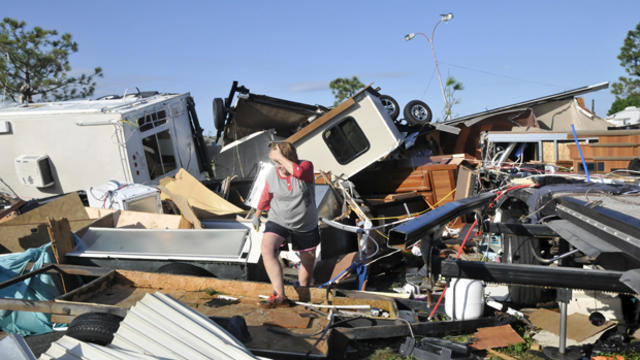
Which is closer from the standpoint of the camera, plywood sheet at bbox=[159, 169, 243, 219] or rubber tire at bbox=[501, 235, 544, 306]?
rubber tire at bbox=[501, 235, 544, 306]

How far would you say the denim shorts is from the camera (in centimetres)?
467

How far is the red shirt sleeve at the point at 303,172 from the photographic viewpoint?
462 cm

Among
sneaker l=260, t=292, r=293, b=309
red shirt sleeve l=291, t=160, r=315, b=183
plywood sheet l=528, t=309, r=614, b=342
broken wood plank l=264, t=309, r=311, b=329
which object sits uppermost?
red shirt sleeve l=291, t=160, r=315, b=183

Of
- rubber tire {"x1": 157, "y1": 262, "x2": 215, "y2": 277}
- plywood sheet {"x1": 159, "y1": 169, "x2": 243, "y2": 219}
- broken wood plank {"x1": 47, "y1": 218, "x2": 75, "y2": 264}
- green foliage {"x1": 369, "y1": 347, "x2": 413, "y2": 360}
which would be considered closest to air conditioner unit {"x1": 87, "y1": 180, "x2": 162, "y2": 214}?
plywood sheet {"x1": 159, "y1": 169, "x2": 243, "y2": 219}

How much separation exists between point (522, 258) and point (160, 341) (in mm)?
3627

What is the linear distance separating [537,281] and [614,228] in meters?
0.62

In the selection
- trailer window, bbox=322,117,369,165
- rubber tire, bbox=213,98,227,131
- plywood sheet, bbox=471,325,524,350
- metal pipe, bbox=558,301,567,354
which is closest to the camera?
metal pipe, bbox=558,301,567,354

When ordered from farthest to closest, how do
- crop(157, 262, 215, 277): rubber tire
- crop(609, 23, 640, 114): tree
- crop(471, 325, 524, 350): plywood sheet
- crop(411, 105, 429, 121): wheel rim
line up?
crop(609, 23, 640, 114): tree < crop(411, 105, 429, 121): wheel rim < crop(157, 262, 215, 277): rubber tire < crop(471, 325, 524, 350): plywood sheet

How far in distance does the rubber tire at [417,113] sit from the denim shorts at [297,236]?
8.10m

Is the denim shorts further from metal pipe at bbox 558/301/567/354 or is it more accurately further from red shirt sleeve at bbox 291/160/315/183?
metal pipe at bbox 558/301/567/354

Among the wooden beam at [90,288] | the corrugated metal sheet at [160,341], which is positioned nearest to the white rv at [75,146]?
the wooden beam at [90,288]

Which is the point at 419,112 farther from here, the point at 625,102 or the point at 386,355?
the point at 625,102

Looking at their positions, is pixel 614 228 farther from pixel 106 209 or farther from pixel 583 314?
pixel 106 209

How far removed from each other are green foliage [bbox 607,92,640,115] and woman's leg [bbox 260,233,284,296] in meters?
37.3
